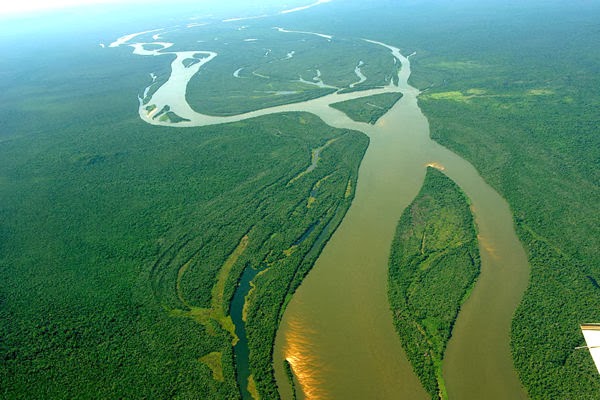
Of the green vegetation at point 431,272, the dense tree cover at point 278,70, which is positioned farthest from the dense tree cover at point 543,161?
the dense tree cover at point 278,70

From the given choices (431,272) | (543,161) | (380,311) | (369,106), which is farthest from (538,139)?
(380,311)

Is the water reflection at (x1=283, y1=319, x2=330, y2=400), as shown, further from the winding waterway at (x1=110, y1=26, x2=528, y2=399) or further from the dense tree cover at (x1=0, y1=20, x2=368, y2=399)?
the dense tree cover at (x1=0, y1=20, x2=368, y2=399)

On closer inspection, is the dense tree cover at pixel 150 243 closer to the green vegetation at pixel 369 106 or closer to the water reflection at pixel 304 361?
the water reflection at pixel 304 361

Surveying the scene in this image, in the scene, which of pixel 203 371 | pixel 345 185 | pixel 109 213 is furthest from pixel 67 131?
pixel 203 371

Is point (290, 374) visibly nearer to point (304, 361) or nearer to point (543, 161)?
point (304, 361)

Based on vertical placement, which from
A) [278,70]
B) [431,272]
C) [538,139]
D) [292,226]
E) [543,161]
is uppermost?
[278,70]

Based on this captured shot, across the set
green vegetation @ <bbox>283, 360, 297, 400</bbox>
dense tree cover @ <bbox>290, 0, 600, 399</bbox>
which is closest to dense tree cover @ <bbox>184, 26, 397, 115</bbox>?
dense tree cover @ <bbox>290, 0, 600, 399</bbox>
